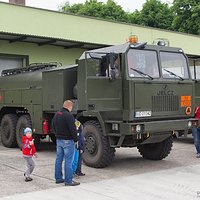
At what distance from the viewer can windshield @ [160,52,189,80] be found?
32.2 ft

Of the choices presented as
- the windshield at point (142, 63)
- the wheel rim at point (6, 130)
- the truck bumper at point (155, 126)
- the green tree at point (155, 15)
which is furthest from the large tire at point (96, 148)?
the green tree at point (155, 15)

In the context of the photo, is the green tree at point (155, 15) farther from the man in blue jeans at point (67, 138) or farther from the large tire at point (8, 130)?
the man in blue jeans at point (67, 138)

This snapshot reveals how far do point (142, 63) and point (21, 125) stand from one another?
4.56 meters

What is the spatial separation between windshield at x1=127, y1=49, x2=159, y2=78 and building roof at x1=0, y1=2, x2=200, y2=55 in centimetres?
767

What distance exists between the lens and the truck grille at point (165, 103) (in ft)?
30.9

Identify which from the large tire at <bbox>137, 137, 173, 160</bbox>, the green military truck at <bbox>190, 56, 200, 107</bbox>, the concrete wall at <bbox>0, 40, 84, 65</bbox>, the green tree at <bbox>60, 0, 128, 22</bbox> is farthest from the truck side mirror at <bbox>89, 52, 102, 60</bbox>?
the green tree at <bbox>60, 0, 128, 22</bbox>

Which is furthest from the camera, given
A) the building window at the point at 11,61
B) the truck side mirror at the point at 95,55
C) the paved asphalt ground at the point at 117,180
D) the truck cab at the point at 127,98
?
the building window at the point at 11,61

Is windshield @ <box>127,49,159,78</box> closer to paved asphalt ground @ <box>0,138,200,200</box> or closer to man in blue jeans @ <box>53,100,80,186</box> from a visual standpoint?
man in blue jeans @ <box>53,100,80,186</box>

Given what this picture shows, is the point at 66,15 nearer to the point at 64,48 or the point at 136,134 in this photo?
the point at 64,48

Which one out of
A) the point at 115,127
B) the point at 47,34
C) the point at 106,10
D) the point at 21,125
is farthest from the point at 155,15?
the point at 115,127

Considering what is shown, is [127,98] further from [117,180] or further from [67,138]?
[67,138]

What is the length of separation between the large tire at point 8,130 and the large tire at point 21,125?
367 millimetres

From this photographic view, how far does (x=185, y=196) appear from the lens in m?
7.04

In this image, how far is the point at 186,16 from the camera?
42719mm
